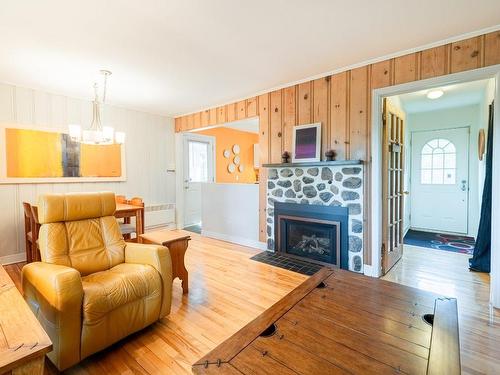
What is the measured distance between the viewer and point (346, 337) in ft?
3.93

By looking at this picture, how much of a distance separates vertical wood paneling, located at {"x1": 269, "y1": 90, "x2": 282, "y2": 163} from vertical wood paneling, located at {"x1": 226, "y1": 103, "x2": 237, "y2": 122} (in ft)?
2.60

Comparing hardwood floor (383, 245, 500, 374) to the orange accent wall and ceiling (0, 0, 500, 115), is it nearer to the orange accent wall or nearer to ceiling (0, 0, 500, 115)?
ceiling (0, 0, 500, 115)

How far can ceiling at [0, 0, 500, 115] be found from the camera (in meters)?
1.98

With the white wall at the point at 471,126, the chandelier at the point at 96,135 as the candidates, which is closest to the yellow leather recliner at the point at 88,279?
the chandelier at the point at 96,135

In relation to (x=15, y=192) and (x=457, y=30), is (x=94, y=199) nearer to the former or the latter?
(x=15, y=192)

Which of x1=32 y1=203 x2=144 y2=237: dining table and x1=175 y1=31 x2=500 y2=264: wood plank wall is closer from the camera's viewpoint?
x1=175 y1=31 x2=500 y2=264: wood plank wall

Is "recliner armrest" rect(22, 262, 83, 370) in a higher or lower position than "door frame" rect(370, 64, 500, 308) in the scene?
lower

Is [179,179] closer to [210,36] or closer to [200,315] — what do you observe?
[210,36]

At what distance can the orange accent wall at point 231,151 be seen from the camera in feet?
21.4

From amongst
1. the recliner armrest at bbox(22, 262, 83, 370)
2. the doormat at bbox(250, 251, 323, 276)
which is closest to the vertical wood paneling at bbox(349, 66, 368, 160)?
the doormat at bbox(250, 251, 323, 276)

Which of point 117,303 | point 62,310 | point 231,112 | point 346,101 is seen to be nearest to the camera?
point 62,310

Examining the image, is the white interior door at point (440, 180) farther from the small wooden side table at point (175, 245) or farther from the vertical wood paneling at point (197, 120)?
the small wooden side table at point (175, 245)

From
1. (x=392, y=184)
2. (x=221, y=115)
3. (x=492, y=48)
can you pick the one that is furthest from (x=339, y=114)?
(x=221, y=115)

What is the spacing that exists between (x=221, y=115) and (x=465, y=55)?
3.36 metres
